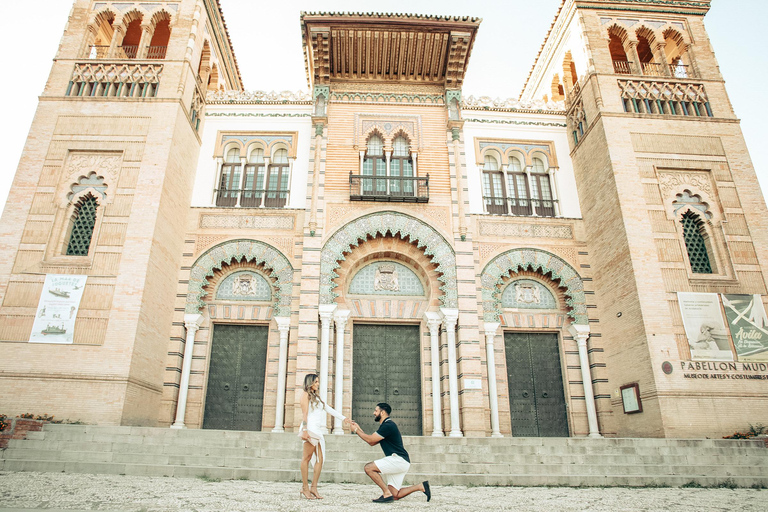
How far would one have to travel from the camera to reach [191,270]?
464 inches

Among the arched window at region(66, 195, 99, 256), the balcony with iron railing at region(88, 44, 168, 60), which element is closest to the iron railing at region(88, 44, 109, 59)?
the balcony with iron railing at region(88, 44, 168, 60)

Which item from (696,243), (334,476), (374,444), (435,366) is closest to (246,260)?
(435,366)

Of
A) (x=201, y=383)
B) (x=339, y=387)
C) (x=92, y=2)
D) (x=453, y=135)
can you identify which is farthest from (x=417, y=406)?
(x=92, y=2)

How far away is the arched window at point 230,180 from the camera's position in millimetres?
12750

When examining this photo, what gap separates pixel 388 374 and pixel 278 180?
5617mm

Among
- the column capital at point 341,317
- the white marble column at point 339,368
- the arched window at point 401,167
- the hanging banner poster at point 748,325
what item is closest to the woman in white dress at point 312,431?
the white marble column at point 339,368

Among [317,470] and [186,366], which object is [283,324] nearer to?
[186,366]

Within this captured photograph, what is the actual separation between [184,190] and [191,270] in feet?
6.44

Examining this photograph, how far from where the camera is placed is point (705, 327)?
10.2 meters

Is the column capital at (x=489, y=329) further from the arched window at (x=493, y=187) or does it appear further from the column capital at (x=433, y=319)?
the arched window at (x=493, y=187)

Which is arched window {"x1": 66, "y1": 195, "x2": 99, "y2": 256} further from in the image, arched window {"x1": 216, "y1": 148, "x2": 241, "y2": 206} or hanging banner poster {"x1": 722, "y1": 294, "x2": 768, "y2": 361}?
hanging banner poster {"x1": 722, "y1": 294, "x2": 768, "y2": 361}

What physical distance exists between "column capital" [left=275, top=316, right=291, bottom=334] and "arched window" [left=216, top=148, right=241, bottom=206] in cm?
337

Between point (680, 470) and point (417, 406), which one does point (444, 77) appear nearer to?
point (417, 406)

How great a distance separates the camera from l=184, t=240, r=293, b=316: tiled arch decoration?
11.5 meters
